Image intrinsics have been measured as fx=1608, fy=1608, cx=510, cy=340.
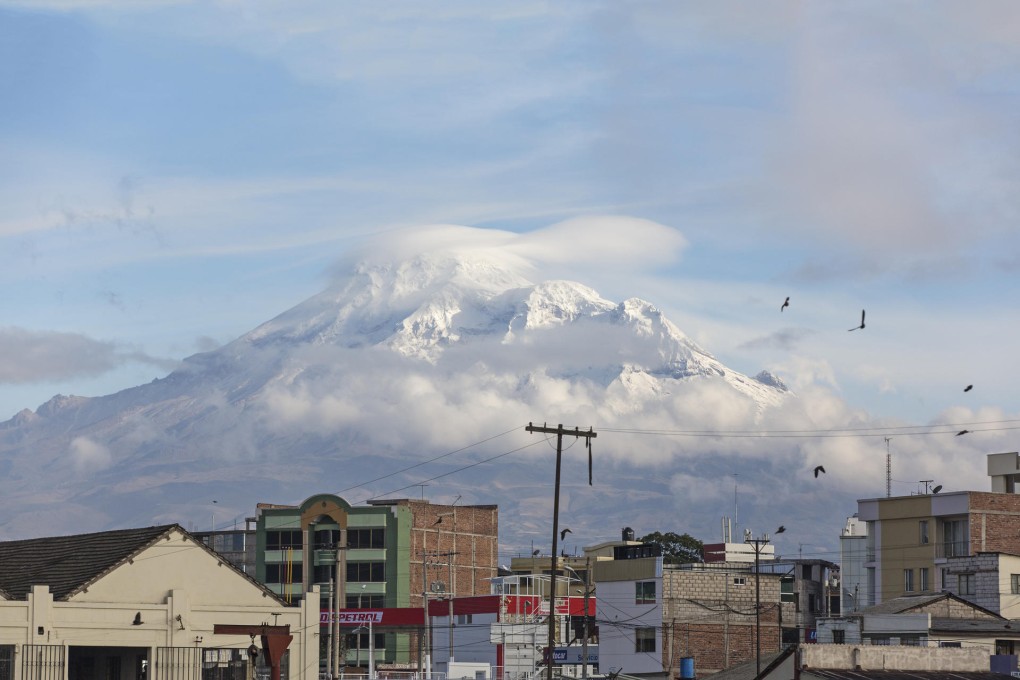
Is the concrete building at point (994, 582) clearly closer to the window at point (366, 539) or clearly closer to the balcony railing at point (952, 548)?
the balcony railing at point (952, 548)

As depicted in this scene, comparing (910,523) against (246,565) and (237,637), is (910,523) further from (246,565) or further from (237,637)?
(246,565)

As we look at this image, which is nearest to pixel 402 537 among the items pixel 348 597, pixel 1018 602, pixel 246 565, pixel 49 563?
pixel 348 597

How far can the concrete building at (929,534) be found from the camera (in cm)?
11400

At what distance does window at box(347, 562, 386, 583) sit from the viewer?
161 m

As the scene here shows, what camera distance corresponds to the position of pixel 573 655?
111250mm

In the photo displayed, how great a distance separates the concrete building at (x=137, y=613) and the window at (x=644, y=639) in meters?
39.3

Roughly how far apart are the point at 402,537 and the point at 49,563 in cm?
9564

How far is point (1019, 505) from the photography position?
116 m

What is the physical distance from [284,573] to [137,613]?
10013 cm

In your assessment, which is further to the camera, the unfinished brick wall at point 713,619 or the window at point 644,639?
the window at point 644,639

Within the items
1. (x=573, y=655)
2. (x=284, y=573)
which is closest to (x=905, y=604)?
(x=573, y=655)

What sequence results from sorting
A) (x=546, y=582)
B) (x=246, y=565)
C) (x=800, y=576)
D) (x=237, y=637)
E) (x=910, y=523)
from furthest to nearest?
(x=246, y=565), (x=546, y=582), (x=910, y=523), (x=800, y=576), (x=237, y=637)

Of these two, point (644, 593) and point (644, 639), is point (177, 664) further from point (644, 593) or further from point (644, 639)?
point (644, 593)

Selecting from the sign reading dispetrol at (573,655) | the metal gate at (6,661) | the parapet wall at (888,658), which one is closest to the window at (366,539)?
the sign reading dispetrol at (573,655)
